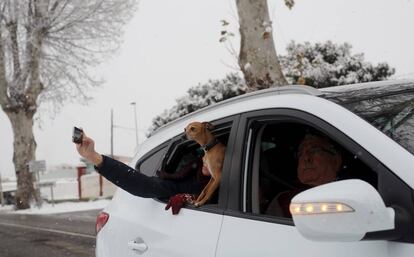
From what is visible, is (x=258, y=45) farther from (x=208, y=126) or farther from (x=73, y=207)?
(x=73, y=207)

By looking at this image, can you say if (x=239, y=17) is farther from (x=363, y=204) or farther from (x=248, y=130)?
(x=363, y=204)

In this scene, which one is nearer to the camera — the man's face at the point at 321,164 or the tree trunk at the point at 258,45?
the man's face at the point at 321,164

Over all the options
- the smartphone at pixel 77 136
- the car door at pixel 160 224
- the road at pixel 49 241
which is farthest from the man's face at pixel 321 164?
the road at pixel 49 241

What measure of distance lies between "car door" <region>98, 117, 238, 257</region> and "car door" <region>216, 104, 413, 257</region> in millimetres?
73

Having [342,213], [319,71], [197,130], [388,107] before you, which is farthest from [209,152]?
[319,71]

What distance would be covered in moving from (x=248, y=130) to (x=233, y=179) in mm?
218

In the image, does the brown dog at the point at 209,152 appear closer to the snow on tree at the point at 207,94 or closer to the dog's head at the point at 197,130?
the dog's head at the point at 197,130

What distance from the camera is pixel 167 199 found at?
2848mm

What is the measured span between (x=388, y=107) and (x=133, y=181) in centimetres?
132

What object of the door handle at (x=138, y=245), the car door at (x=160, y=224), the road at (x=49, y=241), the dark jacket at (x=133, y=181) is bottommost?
the road at (x=49, y=241)

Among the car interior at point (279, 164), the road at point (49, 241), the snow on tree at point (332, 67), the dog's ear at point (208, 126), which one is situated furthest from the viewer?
the snow on tree at point (332, 67)

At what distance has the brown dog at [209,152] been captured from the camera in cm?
258

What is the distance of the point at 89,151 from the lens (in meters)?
2.79

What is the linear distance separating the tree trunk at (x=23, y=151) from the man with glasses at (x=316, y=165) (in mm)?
23952
